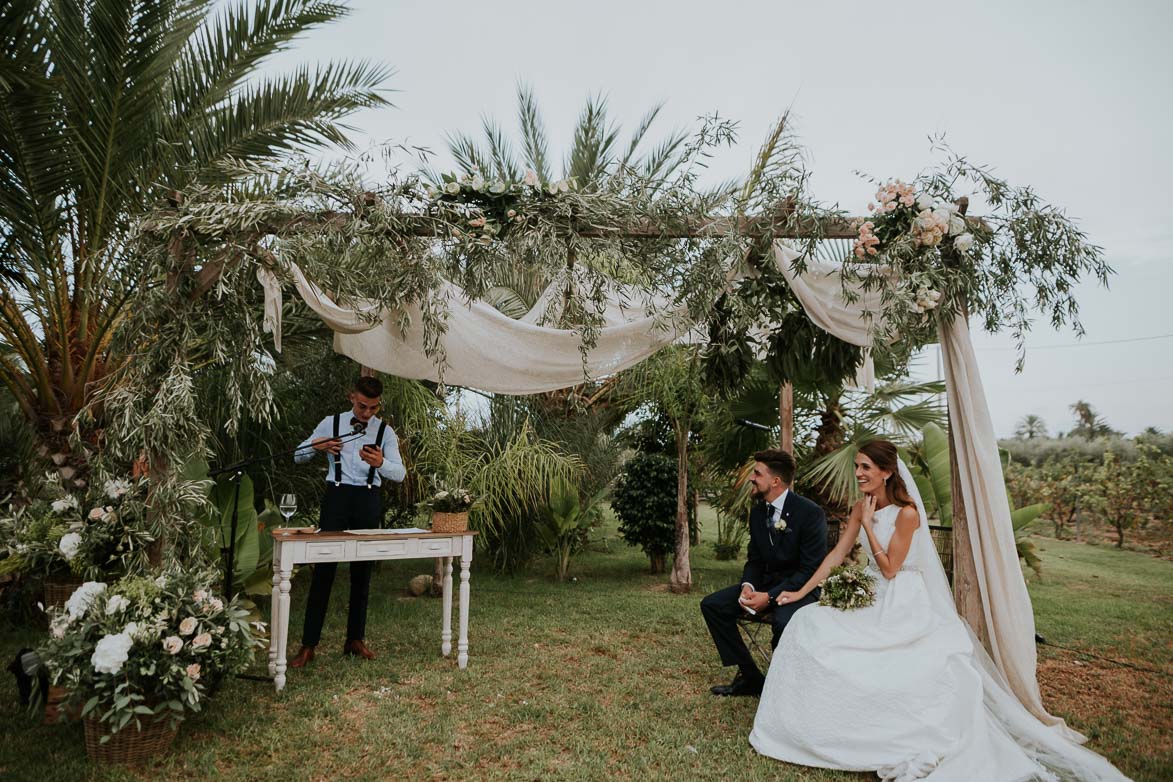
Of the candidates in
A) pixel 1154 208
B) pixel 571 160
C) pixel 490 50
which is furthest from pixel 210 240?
pixel 1154 208

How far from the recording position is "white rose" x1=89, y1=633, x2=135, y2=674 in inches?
130

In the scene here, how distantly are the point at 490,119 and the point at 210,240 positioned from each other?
7975 mm

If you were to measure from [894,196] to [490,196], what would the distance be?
7.66 feet

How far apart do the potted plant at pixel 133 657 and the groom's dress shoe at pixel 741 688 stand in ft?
9.45

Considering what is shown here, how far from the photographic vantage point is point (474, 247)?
4.16 meters

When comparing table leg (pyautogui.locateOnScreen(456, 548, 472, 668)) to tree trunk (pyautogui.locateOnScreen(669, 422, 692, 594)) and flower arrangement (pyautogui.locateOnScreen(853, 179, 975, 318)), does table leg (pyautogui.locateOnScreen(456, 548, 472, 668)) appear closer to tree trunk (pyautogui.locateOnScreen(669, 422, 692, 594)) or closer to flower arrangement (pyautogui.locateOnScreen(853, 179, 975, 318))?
flower arrangement (pyautogui.locateOnScreen(853, 179, 975, 318))

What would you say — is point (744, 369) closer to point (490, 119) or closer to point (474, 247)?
point (474, 247)

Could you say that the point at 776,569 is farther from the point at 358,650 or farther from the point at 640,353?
the point at 358,650

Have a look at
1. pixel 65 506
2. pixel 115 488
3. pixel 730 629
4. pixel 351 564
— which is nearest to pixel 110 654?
pixel 115 488

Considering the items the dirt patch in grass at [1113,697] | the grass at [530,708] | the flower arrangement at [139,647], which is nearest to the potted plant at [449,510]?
the grass at [530,708]

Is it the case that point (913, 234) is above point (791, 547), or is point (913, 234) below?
above

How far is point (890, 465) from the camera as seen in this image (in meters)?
4.18

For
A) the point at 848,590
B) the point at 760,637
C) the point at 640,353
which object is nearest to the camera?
the point at 848,590

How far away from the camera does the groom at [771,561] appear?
14.8ft
